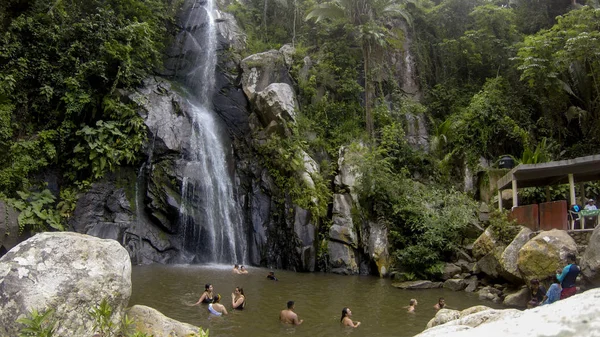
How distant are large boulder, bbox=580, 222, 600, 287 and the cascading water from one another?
11341 millimetres

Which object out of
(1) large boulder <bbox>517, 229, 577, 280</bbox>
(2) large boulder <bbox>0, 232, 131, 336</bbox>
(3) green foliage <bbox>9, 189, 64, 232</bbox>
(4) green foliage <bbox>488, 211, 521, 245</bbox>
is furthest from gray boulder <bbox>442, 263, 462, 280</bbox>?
(3) green foliage <bbox>9, 189, 64, 232</bbox>

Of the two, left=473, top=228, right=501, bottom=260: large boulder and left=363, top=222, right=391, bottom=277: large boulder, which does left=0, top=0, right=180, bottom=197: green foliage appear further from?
left=473, top=228, right=501, bottom=260: large boulder

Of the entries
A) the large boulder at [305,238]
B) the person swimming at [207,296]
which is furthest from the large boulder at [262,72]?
the person swimming at [207,296]

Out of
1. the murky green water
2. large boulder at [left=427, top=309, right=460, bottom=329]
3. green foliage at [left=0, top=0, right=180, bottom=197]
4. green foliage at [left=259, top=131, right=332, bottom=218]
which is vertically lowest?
the murky green water

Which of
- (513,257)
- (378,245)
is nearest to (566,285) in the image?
(513,257)

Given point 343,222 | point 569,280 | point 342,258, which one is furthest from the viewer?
point 343,222

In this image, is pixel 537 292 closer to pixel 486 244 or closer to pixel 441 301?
pixel 441 301

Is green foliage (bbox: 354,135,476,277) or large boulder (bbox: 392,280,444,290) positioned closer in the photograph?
large boulder (bbox: 392,280,444,290)

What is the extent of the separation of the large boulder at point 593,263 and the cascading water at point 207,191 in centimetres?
1134

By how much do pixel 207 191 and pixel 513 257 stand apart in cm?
1154

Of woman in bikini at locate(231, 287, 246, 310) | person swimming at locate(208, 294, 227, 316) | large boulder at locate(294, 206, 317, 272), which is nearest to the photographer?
person swimming at locate(208, 294, 227, 316)

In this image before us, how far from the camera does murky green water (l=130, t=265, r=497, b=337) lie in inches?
343

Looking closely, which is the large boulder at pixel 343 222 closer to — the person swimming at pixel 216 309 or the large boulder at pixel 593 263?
the person swimming at pixel 216 309

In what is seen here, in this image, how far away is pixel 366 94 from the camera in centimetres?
2102
